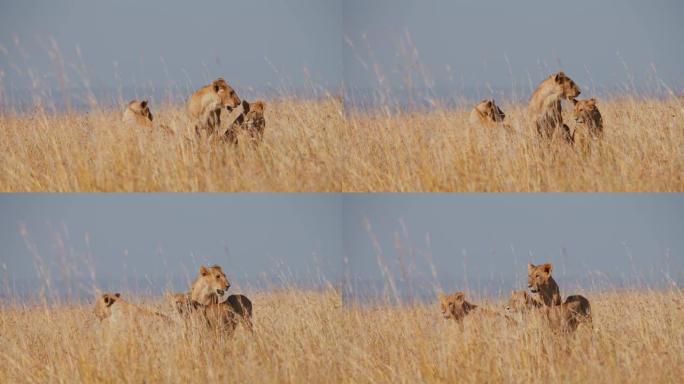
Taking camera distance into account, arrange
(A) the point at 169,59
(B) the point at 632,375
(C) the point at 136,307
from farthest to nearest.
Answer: (A) the point at 169,59, (C) the point at 136,307, (B) the point at 632,375

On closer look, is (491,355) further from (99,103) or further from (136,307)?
(99,103)

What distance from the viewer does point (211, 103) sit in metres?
12.5

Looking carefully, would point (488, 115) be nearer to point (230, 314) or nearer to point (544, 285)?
point (544, 285)

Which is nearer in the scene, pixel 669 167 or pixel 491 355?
pixel 491 355

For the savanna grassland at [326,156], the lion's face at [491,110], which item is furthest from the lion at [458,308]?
the lion's face at [491,110]

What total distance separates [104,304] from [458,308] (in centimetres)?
262

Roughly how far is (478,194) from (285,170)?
146cm

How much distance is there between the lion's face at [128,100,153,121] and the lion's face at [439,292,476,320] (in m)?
2.66

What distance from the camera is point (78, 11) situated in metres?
12.0

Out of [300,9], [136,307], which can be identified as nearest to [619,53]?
[300,9]

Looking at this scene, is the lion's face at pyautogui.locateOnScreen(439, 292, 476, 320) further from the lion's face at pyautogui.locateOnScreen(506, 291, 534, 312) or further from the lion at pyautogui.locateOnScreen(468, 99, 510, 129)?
the lion at pyautogui.locateOnScreen(468, 99, 510, 129)

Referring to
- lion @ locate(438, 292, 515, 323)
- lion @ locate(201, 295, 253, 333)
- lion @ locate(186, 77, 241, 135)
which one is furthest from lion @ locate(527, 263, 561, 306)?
lion @ locate(186, 77, 241, 135)

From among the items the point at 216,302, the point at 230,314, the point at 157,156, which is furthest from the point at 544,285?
the point at 157,156

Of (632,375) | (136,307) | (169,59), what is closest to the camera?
(632,375)
